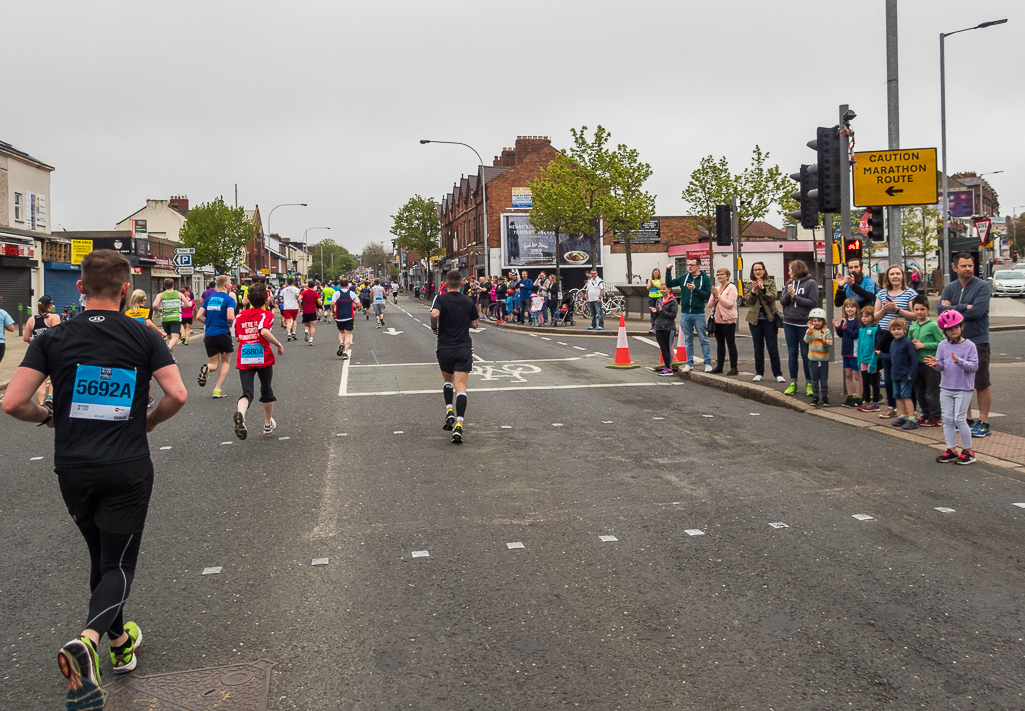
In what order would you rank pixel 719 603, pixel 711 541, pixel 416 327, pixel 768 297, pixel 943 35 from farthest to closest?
pixel 416 327 → pixel 943 35 → pixel 768 297 → pixel 711 541 → pixel 719 603

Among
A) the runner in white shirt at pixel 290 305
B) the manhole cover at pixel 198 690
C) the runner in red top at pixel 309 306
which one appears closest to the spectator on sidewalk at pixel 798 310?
the manhole cover at pixel 198 690

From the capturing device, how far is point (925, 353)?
28.0ft

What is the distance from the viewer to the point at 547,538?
17.8 feet

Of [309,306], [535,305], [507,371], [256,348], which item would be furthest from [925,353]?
[535,305]

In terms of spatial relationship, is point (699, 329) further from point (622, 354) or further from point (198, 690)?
point (198, 690)

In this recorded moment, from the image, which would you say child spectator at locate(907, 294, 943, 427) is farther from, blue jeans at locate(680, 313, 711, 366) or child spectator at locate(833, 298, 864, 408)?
blue jeans at locate(680, 313, 711, 366)

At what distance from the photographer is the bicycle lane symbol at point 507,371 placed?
47.7 feet

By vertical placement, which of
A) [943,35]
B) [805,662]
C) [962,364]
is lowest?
[805,662]

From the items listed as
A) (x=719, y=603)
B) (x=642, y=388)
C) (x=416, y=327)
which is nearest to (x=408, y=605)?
(x=719, y=603)

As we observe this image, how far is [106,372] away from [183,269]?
33127mm

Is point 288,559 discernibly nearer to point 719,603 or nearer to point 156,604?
point 156,604

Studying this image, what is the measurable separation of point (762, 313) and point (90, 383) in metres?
10.7

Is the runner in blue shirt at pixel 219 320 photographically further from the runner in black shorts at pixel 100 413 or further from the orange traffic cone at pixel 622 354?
the runner in black shorts at pixel 100 413

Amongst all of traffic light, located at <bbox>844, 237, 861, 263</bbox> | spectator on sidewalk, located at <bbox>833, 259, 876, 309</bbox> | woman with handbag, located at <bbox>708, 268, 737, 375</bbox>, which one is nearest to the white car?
traffic light, located at <bbox>844, 237, 861, 263</bbox>
